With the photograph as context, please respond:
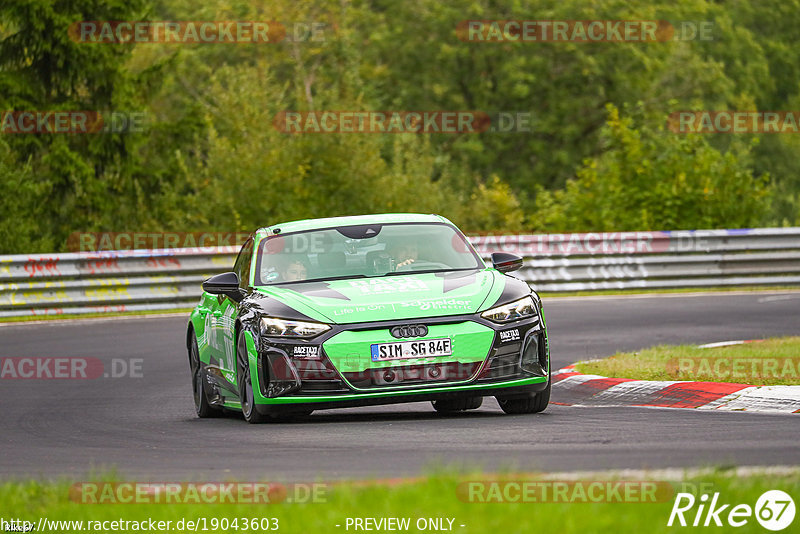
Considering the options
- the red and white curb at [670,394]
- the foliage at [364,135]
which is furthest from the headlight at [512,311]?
the foliage at [364,135]

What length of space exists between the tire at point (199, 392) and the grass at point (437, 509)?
4.97 metres

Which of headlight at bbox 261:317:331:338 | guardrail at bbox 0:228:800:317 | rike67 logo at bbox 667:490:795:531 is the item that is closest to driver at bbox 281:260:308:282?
headlight at bbox 261:317:331:338

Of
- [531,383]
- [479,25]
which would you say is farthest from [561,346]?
[479,25]

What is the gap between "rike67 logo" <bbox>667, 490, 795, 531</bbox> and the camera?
5426mm

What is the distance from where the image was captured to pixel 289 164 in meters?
34.2

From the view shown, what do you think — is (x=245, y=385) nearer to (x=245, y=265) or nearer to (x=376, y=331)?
(x=376, y=331)

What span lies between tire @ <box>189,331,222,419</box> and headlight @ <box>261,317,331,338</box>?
6.27 feet

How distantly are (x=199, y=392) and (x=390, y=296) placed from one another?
104 inches

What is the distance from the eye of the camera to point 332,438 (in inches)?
346

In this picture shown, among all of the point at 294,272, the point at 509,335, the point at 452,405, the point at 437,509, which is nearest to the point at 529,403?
the point at 509,335

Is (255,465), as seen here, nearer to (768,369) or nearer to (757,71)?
(768,369)

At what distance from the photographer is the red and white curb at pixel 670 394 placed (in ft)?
33.5

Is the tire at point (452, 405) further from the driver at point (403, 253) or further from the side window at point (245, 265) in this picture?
the side window at point (245, 265)

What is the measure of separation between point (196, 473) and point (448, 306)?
9.30ft
